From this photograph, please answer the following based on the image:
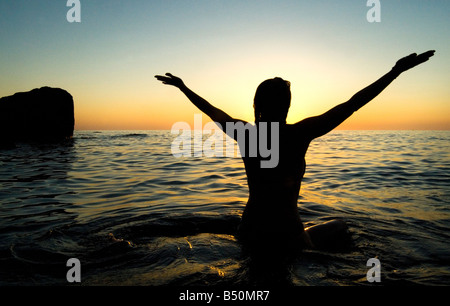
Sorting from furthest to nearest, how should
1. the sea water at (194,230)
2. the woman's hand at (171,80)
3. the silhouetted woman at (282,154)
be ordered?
the woman's hand at (171,80) < the sea water at (194,230) < the silhouetted woman at (282,154)

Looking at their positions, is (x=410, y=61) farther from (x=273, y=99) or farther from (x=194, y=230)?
(x=194, y=230)

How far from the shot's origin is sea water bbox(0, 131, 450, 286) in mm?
2726

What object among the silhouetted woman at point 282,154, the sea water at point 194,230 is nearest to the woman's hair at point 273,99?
the silhouetted woman at point 282,154

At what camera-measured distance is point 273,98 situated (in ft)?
8.52

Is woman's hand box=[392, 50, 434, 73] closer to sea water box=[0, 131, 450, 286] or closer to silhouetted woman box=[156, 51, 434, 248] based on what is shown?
silhouetted woman box=[156, 51, 434, 248]

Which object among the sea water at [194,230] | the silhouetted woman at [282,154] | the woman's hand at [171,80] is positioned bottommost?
the sea water at [194,230]

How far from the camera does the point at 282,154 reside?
271 cm

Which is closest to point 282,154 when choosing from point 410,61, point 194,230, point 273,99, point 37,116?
point 273,99


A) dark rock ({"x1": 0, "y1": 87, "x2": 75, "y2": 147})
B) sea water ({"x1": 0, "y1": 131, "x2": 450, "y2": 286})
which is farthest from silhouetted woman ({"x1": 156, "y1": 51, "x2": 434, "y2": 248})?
dark rock ({"x1": 0, "y1": 87, "x2": 75, "y2": 147})

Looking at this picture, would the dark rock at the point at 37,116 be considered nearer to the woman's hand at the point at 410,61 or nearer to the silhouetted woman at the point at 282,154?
the silhouetted woman at the point at 282,154

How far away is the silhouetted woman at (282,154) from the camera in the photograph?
2529 millimetres

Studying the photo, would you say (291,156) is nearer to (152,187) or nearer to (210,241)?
(210,241)
